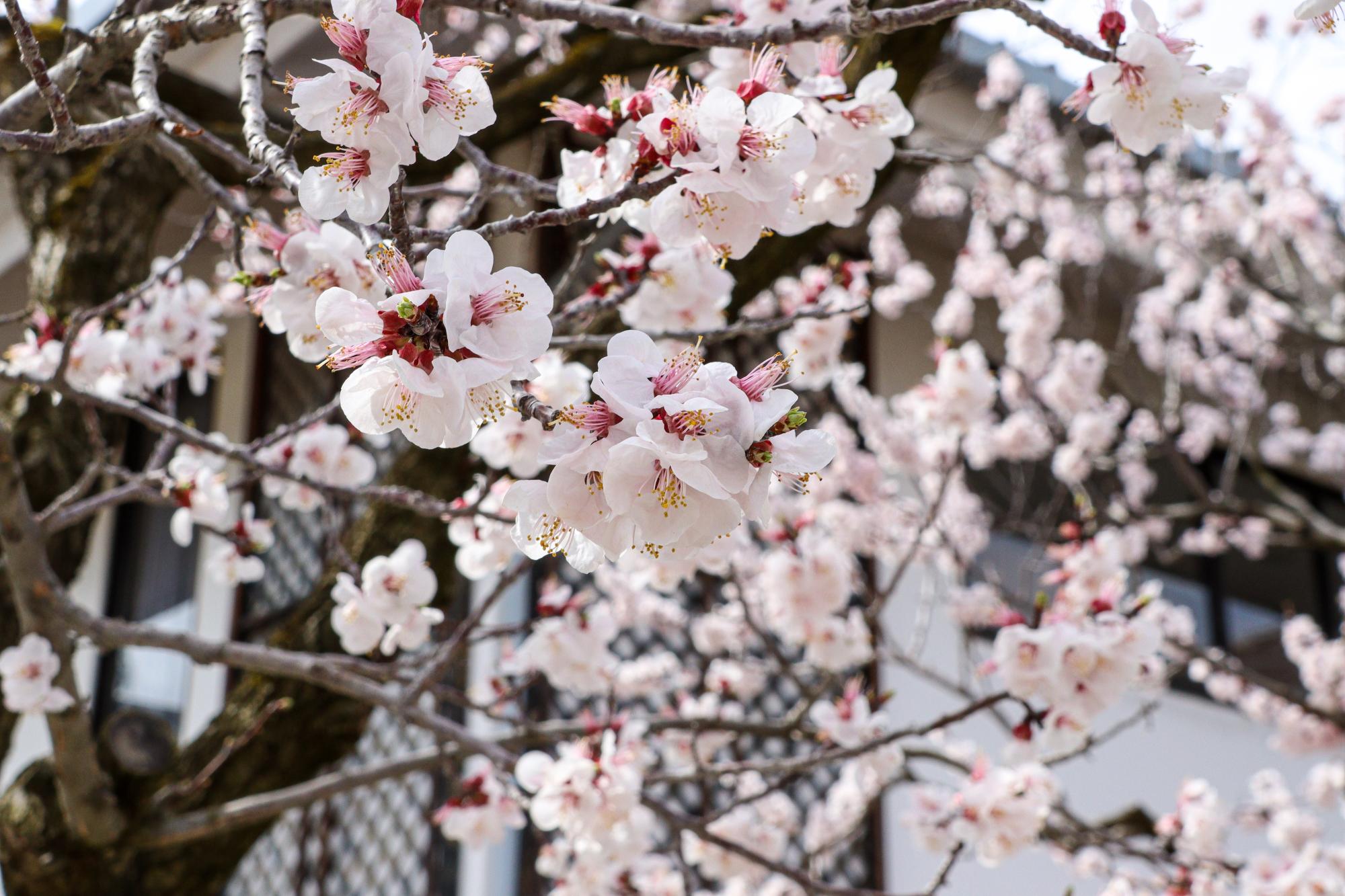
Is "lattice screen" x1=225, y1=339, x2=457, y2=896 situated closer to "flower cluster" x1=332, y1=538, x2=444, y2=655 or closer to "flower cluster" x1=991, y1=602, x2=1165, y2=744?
"flower cluster" x1=332, y1=538, x2=444, y2=655

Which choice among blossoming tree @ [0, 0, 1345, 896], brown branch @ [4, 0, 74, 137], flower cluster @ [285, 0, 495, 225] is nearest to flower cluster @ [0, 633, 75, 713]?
blossoming tree @ [0, 0, 1345, 896]

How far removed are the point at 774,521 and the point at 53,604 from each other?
1490mm

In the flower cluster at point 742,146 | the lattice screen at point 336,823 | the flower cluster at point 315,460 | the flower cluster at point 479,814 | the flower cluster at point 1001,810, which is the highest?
the flower cluster at point 742,146

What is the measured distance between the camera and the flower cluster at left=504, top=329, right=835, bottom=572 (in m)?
0.82

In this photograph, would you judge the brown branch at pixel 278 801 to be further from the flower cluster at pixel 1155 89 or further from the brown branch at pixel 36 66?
the flower cluster at pixel 1155 89

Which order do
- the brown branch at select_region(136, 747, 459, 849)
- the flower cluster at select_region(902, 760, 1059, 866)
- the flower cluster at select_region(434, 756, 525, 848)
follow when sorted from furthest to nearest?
the flower cluster at select_region(434, 756, 525, 848), the flower cluster at select_region(902, 760, 1059, 866), the brown branch at select_region(136, 747, 459, 849)

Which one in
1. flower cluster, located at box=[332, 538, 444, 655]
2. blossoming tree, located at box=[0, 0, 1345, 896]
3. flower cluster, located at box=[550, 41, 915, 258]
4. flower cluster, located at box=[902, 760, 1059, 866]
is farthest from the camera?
flower cluster, located at box=[902, 760, 1059, 866]

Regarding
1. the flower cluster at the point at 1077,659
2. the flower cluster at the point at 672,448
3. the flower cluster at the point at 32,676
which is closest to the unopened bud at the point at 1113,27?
the flower cluster at the point at 672,448

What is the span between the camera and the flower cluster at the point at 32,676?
208 centimetres

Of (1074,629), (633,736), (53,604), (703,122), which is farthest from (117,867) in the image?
(703,122)

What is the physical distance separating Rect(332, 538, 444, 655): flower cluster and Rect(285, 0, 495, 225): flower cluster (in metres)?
1.14

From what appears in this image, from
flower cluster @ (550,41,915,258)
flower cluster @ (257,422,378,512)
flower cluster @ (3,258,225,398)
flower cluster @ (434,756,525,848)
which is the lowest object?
flower cluster @ (434,756,525,848)

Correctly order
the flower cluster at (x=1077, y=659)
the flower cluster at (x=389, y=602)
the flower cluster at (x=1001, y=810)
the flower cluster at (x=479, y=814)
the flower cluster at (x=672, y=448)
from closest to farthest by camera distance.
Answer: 1. the flower cluster at (x=672, y=448)
2. the flower cluster at (x=1077, y=659)
3. the flower cluster at (x=389, y=602)
4. the flower cluster at (x=1001, y=810)
5. the flower cluster at (x=479, y=814)

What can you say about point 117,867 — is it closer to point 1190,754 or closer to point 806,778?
point 806,778
